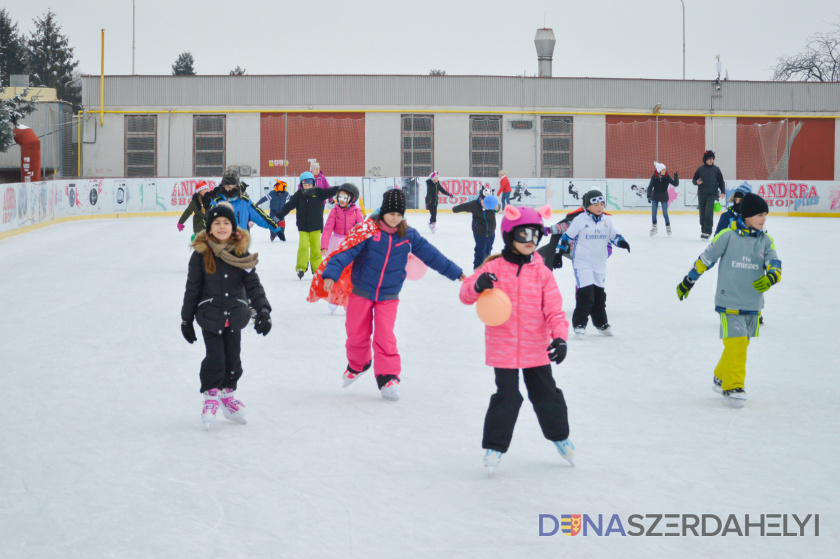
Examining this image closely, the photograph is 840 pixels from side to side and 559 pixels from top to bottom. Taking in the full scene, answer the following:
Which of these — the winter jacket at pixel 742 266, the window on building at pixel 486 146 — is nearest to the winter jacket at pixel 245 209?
the winter jacket at pixel 742 266

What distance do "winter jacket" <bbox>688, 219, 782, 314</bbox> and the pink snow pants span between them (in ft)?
6.77

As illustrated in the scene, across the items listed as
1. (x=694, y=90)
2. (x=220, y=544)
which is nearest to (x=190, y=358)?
(x=220, y=544)

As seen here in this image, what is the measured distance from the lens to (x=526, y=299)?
4.95m

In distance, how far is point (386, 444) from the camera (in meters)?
5.55

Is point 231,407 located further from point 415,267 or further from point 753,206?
point 753,206

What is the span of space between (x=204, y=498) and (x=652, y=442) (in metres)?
2.58

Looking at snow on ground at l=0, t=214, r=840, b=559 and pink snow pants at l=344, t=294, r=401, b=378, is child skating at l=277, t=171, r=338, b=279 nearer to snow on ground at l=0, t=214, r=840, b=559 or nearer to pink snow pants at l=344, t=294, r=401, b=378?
snow on ground at l=0, t=214, r=840, b=559

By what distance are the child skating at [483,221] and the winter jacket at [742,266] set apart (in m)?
6.27

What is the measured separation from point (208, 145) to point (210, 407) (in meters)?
30.3

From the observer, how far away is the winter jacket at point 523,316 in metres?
4.92

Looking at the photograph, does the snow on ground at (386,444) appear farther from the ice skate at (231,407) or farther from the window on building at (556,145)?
the window on building at (556,145)

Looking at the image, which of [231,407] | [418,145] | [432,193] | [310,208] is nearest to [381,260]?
[231,407]

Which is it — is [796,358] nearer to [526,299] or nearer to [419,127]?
[526,299]

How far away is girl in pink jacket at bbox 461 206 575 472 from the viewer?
4898mm
